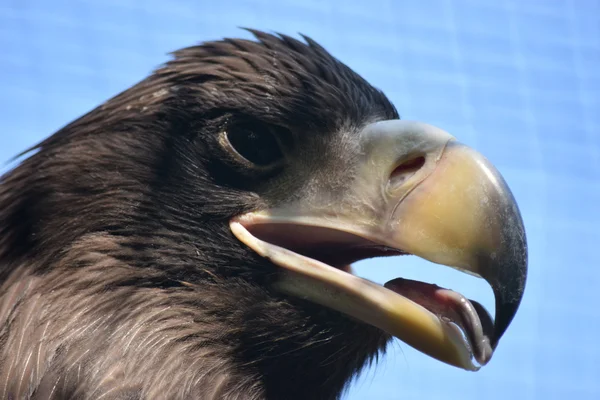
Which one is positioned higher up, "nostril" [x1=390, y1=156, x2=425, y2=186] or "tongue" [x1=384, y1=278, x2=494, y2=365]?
"nostril" [x1=390, y1=156, x2=425, y2=186]

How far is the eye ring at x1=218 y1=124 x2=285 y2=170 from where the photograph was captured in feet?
11.3

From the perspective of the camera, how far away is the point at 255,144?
3.45 metres

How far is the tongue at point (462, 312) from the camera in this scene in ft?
10.0

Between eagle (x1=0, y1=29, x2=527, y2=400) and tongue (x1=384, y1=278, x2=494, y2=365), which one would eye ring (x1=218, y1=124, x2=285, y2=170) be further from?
tongue (x1=384, y1=278, x2=494, y2=365)

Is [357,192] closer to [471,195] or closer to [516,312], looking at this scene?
[471,195]

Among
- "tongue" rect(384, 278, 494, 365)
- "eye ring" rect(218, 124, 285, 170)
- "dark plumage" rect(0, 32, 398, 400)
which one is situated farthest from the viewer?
"eye ring" rect(218, 124, 285, 170)

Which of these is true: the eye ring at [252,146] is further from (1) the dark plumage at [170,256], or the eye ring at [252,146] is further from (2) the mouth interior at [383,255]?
(2) the mouth interior at [383,255]

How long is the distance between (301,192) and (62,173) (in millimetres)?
739

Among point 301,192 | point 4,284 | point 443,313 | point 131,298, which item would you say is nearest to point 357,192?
point 301,192

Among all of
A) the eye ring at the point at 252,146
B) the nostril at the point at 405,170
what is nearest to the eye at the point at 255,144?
the eye ring at the point at 252,146

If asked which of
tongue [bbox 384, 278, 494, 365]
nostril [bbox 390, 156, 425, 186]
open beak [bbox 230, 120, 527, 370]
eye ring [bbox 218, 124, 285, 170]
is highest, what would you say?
eye ring [bbox 218, 124, 285, 170]

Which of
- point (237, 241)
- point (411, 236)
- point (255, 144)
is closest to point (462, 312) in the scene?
point (411, 236)

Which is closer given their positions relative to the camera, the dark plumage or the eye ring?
the dark plumage

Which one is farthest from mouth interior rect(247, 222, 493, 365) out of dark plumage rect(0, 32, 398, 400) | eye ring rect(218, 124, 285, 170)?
eye ring rect(218, 124, 285, 170)
